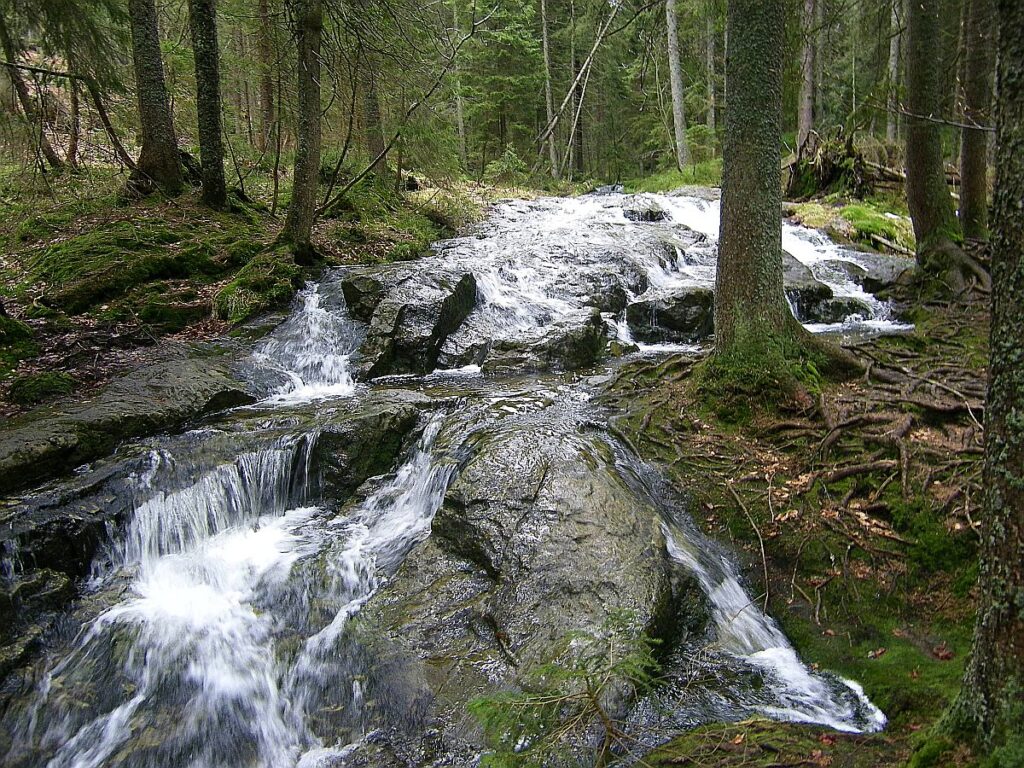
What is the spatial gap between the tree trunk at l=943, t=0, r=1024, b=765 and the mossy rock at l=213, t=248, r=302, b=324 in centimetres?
954

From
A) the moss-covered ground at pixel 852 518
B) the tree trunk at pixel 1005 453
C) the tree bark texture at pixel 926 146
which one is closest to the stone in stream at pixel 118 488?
the moss-covered ground at pixel 852 518

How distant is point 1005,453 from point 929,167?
9.50 m

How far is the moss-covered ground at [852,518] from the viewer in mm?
3561

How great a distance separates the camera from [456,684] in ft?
13.6

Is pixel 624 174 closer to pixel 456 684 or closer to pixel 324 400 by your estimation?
pixel 324 400

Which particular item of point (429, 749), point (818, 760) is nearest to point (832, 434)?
point (818, 760)

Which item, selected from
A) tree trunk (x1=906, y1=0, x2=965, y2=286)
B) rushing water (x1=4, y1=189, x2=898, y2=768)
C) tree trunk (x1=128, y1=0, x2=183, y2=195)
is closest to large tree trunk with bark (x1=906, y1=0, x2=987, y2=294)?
tree trunk (x1=906, y1=0, x2=965, y2=286)

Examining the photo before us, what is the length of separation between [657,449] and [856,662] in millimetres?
2504

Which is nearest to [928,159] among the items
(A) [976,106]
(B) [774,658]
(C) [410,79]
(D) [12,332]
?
(A) [976,106]

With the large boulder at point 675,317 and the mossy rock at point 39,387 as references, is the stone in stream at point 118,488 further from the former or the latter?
the large boulder at point 675,317

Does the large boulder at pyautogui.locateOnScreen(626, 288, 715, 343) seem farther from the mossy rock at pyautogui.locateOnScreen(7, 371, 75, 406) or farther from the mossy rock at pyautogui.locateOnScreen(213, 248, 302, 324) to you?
the mossy rock at pyautogui.locateOnScreen(7, 371, 75, 406)

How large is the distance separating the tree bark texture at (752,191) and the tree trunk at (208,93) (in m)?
9.63

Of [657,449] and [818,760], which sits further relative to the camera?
[657,449]

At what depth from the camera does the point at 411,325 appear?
951 cm
